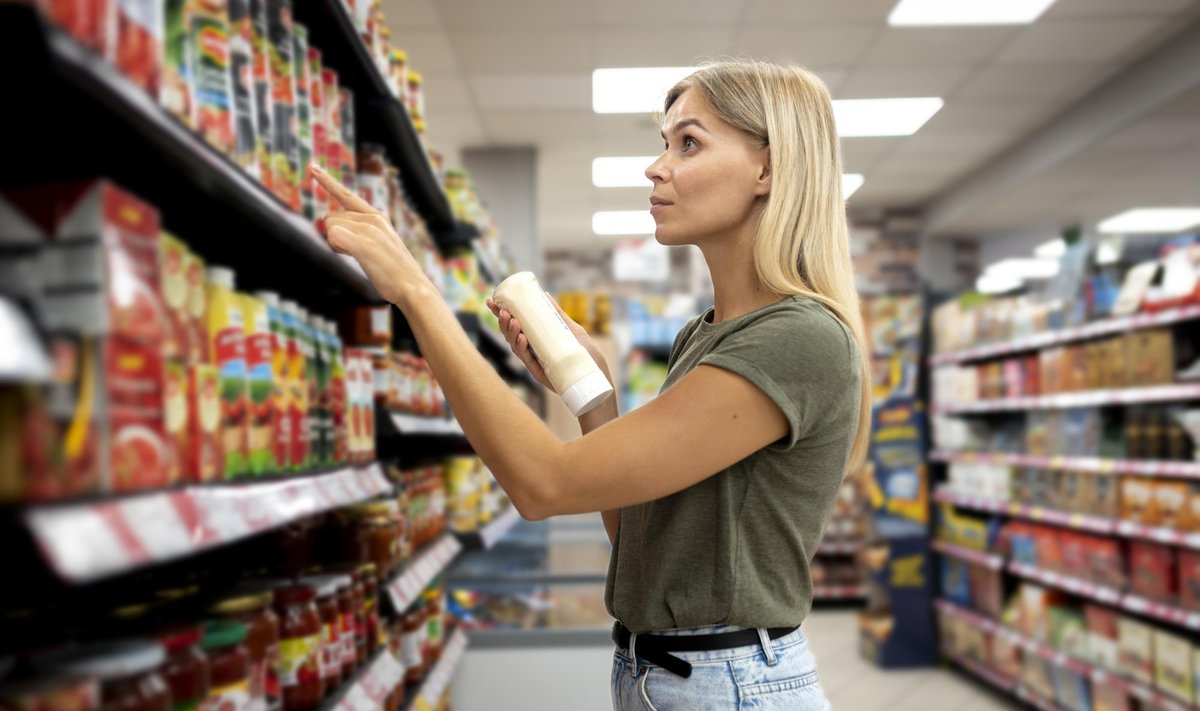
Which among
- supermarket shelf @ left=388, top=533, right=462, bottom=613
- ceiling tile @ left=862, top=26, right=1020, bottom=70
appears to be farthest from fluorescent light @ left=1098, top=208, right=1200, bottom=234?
supermarket shelf @ left=388, top=533, right=462, bottom=613

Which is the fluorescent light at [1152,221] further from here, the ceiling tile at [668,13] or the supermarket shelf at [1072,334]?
the ceiling tile at [668,13]

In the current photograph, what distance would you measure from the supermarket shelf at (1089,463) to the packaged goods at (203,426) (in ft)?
12.1

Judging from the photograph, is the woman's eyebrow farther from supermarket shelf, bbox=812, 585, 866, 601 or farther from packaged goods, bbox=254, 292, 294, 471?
supermarket shelf, bbox=812, 585, 866, 601

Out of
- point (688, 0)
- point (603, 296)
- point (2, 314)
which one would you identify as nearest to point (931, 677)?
point (603, 296)

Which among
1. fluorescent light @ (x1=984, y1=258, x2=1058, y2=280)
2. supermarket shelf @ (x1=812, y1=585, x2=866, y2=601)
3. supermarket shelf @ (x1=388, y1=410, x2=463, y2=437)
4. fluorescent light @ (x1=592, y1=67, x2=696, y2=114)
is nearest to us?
supermarket shelf @ (x1=388, y1=410, x2=463, y2=437)

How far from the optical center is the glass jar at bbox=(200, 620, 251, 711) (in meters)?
1.13

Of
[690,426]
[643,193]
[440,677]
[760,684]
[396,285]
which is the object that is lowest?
[440,677]

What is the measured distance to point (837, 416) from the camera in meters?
1.38

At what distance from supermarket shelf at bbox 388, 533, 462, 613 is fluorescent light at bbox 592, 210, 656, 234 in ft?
22.6

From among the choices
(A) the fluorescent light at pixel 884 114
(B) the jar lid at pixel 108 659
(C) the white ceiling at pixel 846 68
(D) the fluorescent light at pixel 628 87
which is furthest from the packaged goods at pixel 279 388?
(A) the fluorescent light at pixel 884 114

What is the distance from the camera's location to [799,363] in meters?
1.31

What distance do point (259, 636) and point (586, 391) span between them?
1.74ft

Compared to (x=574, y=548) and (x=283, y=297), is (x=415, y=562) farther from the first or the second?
(x=574, y=548)

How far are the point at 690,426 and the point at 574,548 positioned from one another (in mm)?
3207
